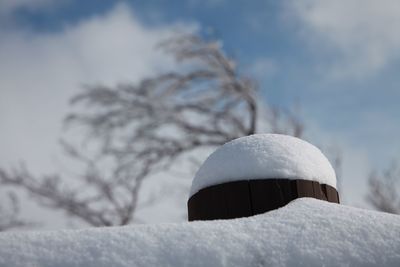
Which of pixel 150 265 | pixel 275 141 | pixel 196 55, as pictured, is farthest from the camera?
pixel 196 55

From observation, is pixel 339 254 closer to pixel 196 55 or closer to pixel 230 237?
pixel 230 237

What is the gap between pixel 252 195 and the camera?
60.5 inches

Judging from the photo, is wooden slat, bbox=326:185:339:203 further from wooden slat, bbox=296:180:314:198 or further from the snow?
the snow

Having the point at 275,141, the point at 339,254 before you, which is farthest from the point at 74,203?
the point at 339,254

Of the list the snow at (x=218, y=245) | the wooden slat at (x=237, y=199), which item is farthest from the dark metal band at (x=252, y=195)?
the snow at (x=218, y=245)

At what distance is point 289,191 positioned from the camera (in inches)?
60.4

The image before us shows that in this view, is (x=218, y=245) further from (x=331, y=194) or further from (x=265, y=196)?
(x=331, y=194)

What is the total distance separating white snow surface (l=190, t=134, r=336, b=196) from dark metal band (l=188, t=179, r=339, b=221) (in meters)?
0.02

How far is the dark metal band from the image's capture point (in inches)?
60.0

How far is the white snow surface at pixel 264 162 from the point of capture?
1564 millimetres

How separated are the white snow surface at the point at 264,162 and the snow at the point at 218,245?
0.53 meters

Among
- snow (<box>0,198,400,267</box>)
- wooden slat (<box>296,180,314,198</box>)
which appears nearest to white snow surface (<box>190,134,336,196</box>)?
wooden slat (<box>296,180,314,198</box>)

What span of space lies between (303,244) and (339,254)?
7cm

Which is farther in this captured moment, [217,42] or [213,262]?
[217,42]
